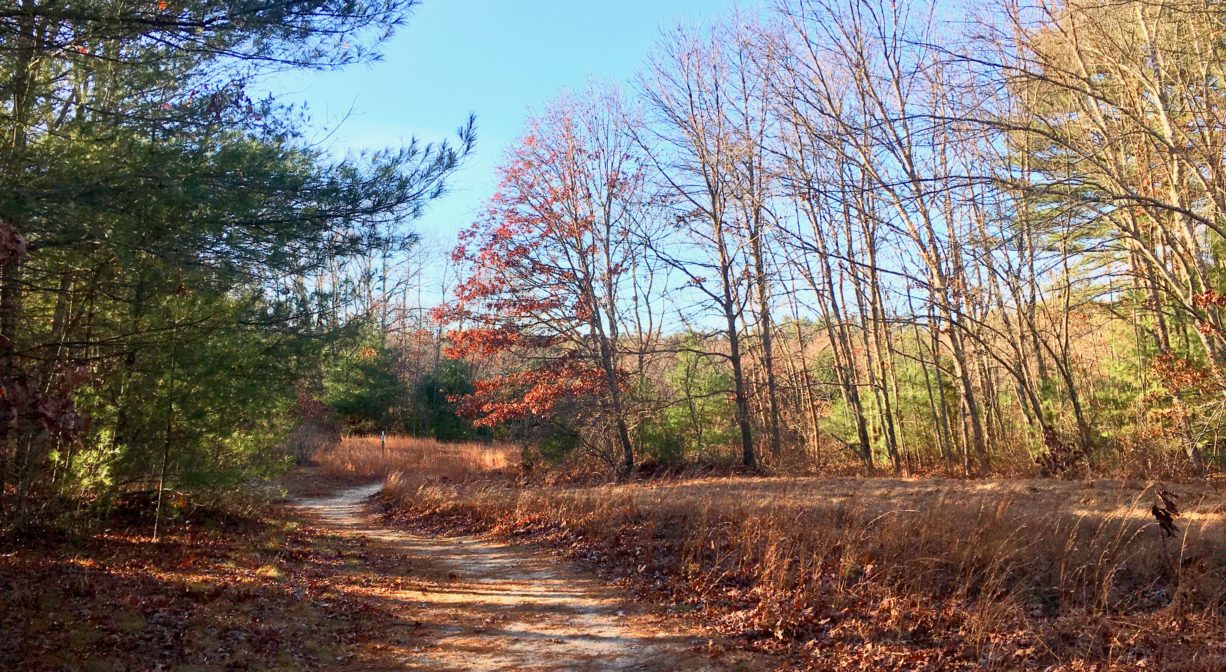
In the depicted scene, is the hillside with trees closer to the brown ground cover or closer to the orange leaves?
the brown ground cover

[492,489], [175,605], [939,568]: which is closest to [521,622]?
[175,605]

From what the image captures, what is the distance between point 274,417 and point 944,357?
1591cm

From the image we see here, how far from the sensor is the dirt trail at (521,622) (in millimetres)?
5816

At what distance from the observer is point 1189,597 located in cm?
642

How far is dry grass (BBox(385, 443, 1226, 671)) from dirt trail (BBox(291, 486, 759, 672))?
0.63 m

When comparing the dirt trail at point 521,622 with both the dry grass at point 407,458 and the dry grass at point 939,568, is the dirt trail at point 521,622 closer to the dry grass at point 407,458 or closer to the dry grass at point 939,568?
the dry grass at point 939,568

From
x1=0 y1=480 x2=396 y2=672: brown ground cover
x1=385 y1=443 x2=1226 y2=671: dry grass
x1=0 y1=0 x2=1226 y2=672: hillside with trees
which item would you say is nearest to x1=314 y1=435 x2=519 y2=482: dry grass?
x1=0 y1=0 x2=1226 y2=672: hillside with trees

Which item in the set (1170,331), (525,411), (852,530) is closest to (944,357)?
(1170,331)

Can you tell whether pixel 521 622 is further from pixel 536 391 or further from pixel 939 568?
pixel 536 391

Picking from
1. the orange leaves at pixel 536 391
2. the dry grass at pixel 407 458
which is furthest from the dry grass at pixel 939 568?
the dry grass at pixel 407 458

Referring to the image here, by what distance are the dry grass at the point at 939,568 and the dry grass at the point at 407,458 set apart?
45.6 feet

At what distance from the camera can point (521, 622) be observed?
700 centimetres

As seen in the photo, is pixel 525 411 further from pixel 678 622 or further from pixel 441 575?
pixel 678 622

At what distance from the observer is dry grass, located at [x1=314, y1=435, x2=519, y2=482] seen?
25453 millimetres
